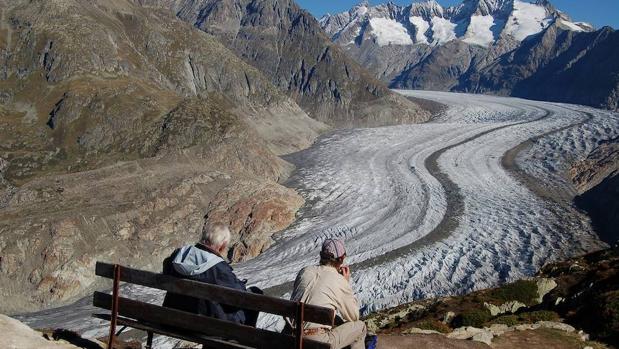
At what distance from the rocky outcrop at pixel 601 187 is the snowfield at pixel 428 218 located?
4.04 feet

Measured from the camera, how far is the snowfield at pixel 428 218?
29516 mm

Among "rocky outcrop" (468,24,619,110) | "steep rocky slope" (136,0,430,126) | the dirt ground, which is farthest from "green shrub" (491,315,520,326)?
"rocky outcrop" (468,24,619,110)

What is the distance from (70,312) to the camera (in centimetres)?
2959

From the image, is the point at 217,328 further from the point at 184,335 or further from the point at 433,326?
the point at 433,326

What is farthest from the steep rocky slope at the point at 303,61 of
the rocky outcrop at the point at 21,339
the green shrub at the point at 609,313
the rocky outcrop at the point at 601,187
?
the rocky outcrop at the point at 21,339

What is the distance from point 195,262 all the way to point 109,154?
44505 mm

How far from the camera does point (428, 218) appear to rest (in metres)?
37.3

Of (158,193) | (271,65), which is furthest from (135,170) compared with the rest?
(271,65)

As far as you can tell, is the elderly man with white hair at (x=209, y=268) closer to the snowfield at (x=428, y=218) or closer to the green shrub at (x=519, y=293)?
the green shrub at (x=519, y=293)

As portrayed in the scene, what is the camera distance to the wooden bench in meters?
6.53

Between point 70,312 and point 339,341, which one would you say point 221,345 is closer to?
point 339,341

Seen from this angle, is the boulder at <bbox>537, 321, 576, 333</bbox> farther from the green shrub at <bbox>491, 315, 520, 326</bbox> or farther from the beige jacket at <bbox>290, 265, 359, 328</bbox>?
the beige jacket at <bbox>290, 265, 359, 328</bbox>

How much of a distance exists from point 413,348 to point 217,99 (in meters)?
68.7

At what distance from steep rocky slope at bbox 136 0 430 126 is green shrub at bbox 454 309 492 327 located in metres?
81.4
